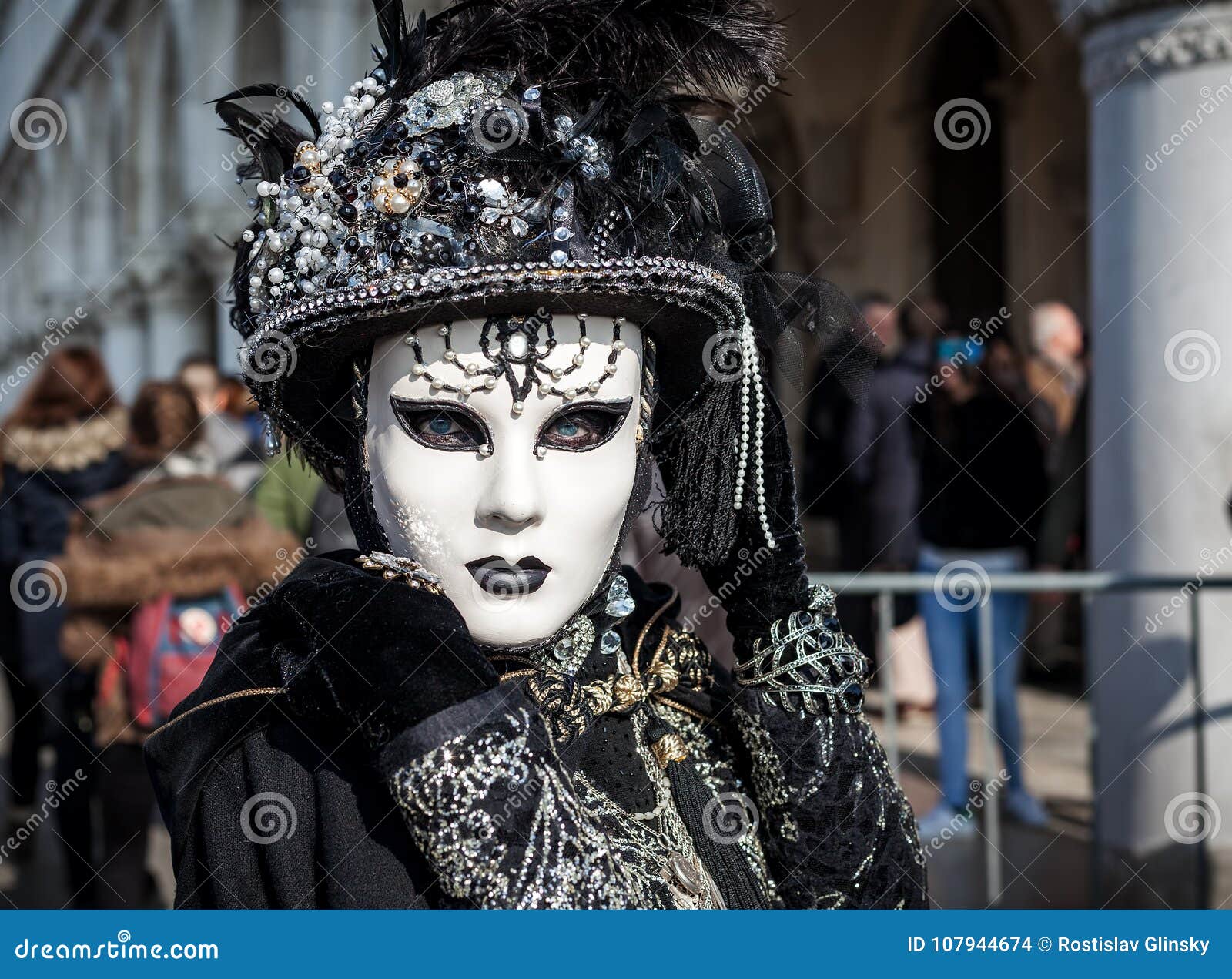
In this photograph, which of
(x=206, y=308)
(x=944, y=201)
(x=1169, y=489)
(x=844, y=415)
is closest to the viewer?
(x=1169, y=489)

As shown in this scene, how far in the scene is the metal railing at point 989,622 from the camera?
4.14m

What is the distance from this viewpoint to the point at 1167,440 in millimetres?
4371

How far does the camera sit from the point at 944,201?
1005cm

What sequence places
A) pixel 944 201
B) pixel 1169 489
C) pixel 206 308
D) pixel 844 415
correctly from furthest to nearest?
pixel 944 201 < pixel 206 308 < pixel 844 415 < pixel 1169 489

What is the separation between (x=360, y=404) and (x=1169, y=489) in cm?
335
